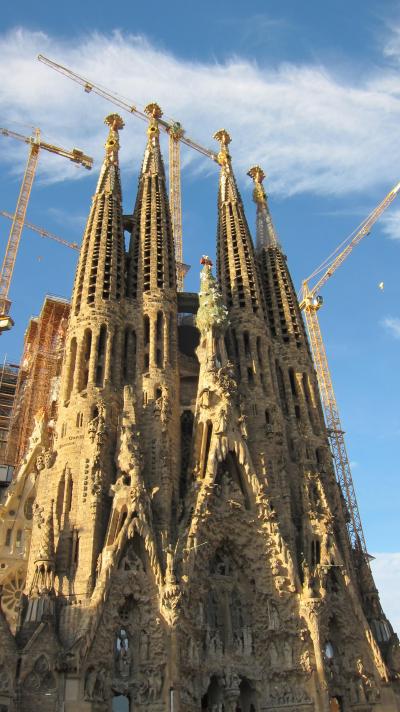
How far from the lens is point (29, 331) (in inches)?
2062

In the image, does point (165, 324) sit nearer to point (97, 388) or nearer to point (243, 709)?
point (97, 388)

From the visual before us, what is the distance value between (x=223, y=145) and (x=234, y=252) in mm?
13975

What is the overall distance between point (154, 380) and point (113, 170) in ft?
58.3

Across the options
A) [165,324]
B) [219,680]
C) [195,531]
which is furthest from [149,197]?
[219,680]

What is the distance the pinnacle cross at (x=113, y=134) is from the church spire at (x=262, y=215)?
39.8 feet

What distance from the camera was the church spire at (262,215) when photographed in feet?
162

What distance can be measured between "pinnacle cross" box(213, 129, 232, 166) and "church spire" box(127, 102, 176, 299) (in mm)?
7070

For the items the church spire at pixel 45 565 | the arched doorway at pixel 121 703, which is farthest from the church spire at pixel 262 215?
the arched doorway at pixel 121 703

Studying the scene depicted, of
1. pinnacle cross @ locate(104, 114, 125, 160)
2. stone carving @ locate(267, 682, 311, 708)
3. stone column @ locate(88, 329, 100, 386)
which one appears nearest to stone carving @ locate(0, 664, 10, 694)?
stone carving @ locate(267, 682, 311, 708)

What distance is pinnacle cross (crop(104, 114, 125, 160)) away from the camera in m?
46.1

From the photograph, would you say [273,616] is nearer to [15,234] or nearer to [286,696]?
[286,696]

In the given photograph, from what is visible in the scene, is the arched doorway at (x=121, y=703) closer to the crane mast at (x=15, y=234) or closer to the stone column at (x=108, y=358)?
the stone column at (x=108, y=358)

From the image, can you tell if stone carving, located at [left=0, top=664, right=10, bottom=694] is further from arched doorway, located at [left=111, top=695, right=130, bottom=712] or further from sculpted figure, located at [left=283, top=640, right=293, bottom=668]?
sculpted figure, located at [left=283, top=640, right=293, bottom=668]

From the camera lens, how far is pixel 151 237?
41375 millimetres
